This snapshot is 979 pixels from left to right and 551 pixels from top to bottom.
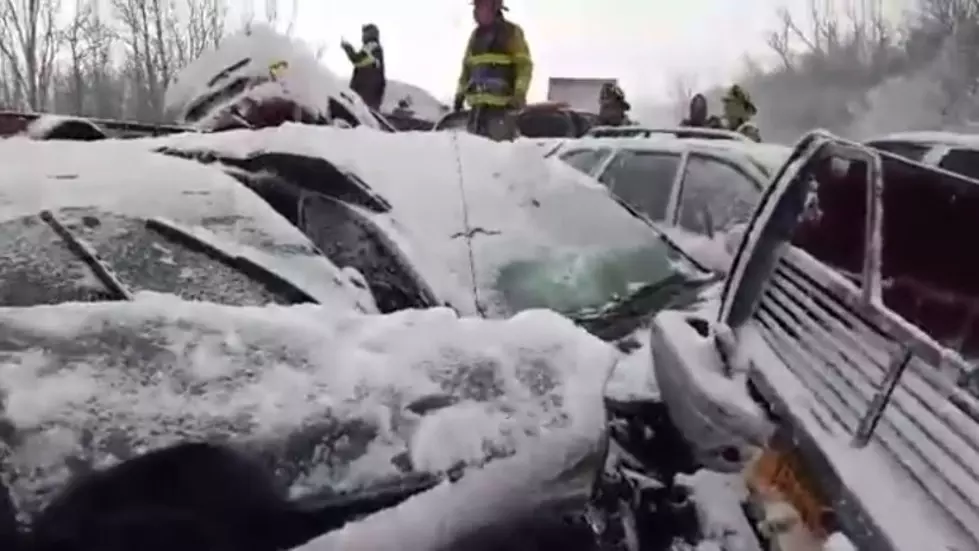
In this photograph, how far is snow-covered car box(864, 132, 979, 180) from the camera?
4.59m

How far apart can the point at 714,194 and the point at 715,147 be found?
14.8 inches

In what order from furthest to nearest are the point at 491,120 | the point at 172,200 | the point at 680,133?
the point at 680,133, the point at 491,120, the point at 172,200

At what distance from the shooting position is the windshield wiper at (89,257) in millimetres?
2273

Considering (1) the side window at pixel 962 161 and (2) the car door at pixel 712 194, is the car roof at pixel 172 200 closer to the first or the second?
(1) the side window at pixel 962 161

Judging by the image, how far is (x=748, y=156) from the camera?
649 centimetres

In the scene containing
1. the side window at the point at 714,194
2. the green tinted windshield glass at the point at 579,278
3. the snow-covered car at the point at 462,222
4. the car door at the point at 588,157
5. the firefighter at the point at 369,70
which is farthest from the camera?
the firefighter at the point at 369,70

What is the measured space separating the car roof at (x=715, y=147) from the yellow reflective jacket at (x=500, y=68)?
0.57m

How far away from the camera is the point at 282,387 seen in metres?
1.88

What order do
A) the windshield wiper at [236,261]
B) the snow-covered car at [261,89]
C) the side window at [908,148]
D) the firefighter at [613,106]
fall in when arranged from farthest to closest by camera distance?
the firefighter at [613,106], the snow-covered car at [261,89], the side window at [908,148], the windshield wiper at [236,261]

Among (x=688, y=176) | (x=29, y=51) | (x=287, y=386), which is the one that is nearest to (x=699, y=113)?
(x=688, y=176)

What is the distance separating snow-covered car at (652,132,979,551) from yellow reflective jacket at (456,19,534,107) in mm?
4061

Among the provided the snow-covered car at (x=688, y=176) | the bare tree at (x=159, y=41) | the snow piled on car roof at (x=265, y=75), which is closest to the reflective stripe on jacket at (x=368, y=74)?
the snow piled on car roof at (x=265, y=75)

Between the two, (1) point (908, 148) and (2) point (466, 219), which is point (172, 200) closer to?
(2) point (466, 219)

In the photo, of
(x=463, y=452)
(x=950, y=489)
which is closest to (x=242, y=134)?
(x=463, y=452)
